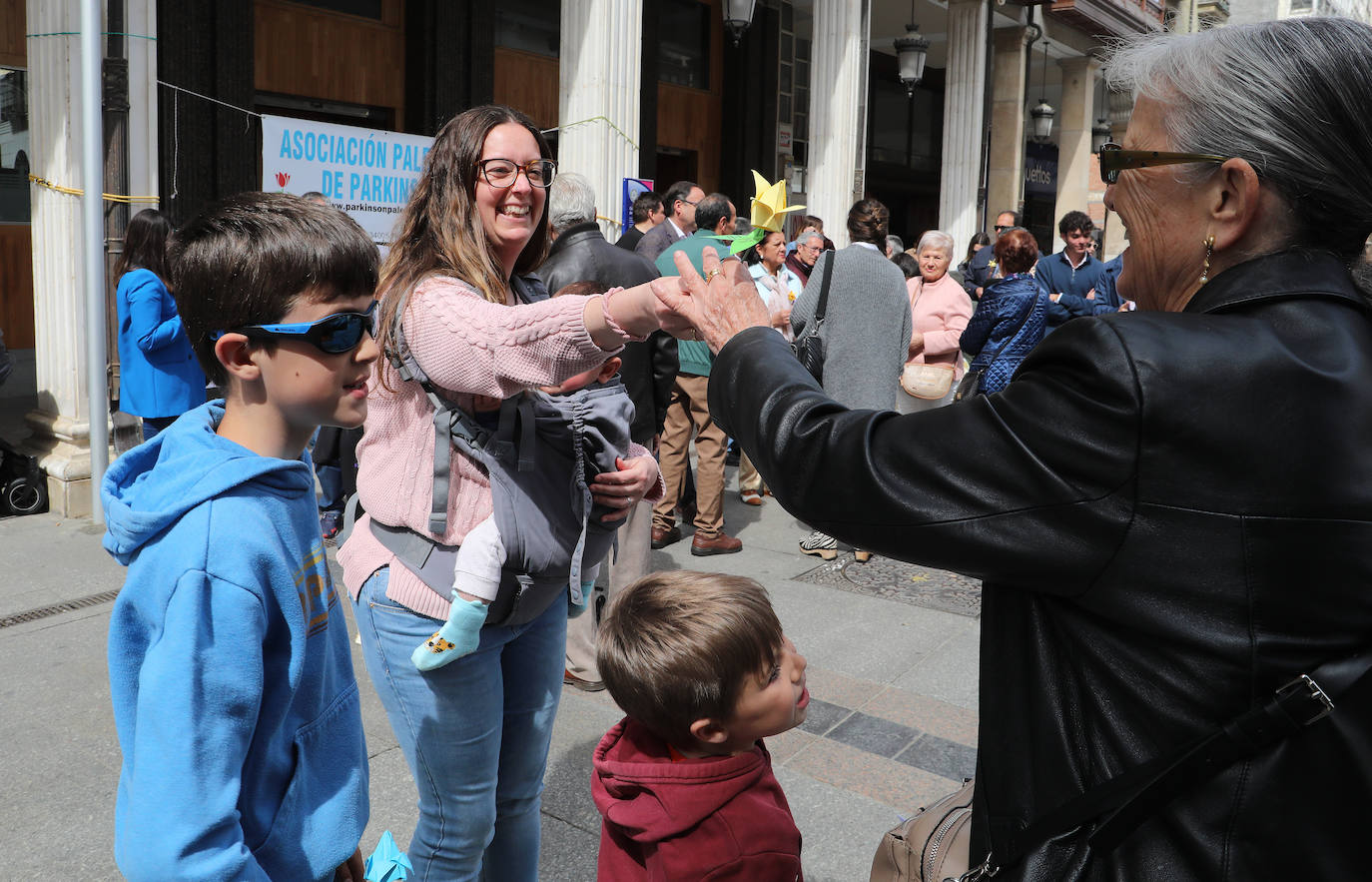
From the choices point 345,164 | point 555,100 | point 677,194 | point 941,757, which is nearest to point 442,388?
point 941,757

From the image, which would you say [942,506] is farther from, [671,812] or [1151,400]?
[671,812]

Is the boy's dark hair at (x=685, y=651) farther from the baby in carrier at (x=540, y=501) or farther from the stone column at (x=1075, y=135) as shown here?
the stone column at (x=1075, y=135)

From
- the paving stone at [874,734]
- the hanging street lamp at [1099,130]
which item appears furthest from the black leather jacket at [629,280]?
the hanging street lamp at [1099,130]

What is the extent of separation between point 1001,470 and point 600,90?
8204 millimetres

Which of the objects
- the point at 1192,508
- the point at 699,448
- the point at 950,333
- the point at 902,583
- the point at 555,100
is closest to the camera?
the point at 1192,508

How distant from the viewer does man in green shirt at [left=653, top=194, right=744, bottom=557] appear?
6.50 metres

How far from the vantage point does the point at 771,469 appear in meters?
1.42

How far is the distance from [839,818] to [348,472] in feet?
7.51

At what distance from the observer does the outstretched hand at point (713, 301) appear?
1656 mm

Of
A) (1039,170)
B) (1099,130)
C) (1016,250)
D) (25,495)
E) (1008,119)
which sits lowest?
(25,495)

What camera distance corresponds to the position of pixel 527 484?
211cm

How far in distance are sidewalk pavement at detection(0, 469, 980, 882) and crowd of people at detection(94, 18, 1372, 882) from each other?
120 cm

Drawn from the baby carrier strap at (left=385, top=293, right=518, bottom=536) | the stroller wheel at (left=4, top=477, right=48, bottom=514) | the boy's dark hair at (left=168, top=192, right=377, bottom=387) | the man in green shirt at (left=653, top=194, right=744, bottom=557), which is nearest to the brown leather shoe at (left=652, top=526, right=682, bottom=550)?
the man in green shirt at (left=653, top=194, right=744, bottom=557)

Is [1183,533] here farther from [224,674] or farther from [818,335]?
[818,335]
